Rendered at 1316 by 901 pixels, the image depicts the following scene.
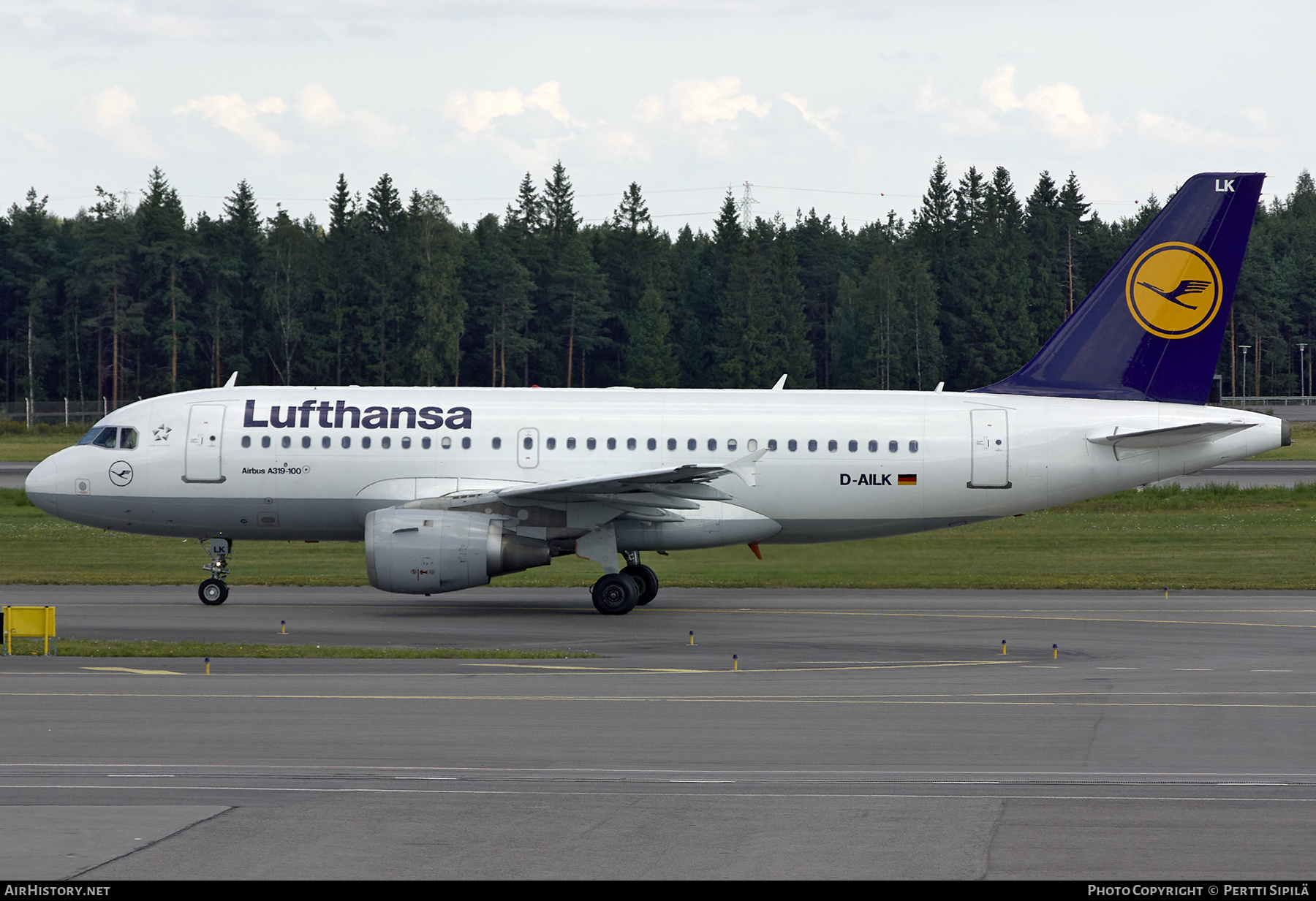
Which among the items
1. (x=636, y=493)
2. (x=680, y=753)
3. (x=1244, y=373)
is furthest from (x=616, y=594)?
(x=1244, y=373)

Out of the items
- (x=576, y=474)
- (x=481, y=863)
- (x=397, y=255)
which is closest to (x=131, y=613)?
(x=576, y=474)

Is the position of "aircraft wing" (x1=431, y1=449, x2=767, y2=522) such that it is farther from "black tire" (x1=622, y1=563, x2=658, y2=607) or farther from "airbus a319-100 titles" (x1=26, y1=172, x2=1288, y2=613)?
"black tire" (x1=622, y1=563, x2=658, y2=607)

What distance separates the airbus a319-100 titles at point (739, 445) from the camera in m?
29.0

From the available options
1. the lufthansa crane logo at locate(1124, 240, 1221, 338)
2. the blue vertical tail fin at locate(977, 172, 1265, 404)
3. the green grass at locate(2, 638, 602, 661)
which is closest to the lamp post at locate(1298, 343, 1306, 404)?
the blue vertical tail fin at locate(977, 172, 1265, 404)

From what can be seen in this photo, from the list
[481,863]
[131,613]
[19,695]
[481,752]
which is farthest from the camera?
[131,613]

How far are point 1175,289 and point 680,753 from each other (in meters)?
19.2

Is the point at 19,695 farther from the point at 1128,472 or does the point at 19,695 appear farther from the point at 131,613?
the point at 1128,472

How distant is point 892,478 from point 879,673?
351 inches

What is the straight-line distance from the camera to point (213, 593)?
94.7 ft

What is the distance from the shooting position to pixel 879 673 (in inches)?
826

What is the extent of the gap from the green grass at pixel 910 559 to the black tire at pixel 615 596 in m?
4.66

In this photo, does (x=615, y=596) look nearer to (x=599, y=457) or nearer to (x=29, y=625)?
(x=599, y=457)

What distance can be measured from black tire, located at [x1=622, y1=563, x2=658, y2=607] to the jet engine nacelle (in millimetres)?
3412

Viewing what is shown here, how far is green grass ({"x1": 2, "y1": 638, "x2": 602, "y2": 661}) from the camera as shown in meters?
22.3
